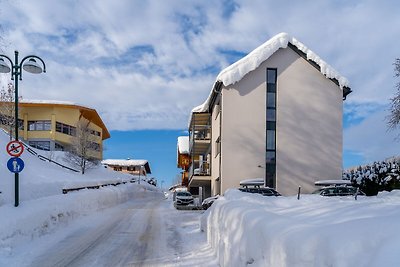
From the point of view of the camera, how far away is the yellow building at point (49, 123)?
57.9 m

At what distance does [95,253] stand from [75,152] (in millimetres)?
44391

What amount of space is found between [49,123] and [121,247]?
169 ft

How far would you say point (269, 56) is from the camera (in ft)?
106

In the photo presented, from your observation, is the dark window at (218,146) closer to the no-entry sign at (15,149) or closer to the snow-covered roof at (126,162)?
the no-entry sign at (15,149)

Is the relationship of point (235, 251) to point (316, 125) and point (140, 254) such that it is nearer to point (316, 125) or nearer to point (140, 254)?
point (140, 254)

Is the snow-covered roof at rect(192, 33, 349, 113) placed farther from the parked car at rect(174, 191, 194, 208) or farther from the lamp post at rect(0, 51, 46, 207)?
the lamp post at rect(0, 51, 46, 207)

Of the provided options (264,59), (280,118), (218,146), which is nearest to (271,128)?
(280,118)

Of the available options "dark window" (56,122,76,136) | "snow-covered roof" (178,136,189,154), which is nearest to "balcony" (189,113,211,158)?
"snow-covered roof" (178,136,189,154)

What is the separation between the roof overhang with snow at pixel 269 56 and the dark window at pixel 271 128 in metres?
1.82

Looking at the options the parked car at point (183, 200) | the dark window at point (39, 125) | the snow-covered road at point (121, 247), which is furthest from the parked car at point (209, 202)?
the dark window at point (39, 125)

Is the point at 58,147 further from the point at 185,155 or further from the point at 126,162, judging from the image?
the point at 126,162

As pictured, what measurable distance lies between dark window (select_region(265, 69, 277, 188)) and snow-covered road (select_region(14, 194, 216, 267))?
615 inches

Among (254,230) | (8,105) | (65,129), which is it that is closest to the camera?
(254,230)

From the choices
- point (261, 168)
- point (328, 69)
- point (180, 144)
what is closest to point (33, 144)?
point (180, 144)
